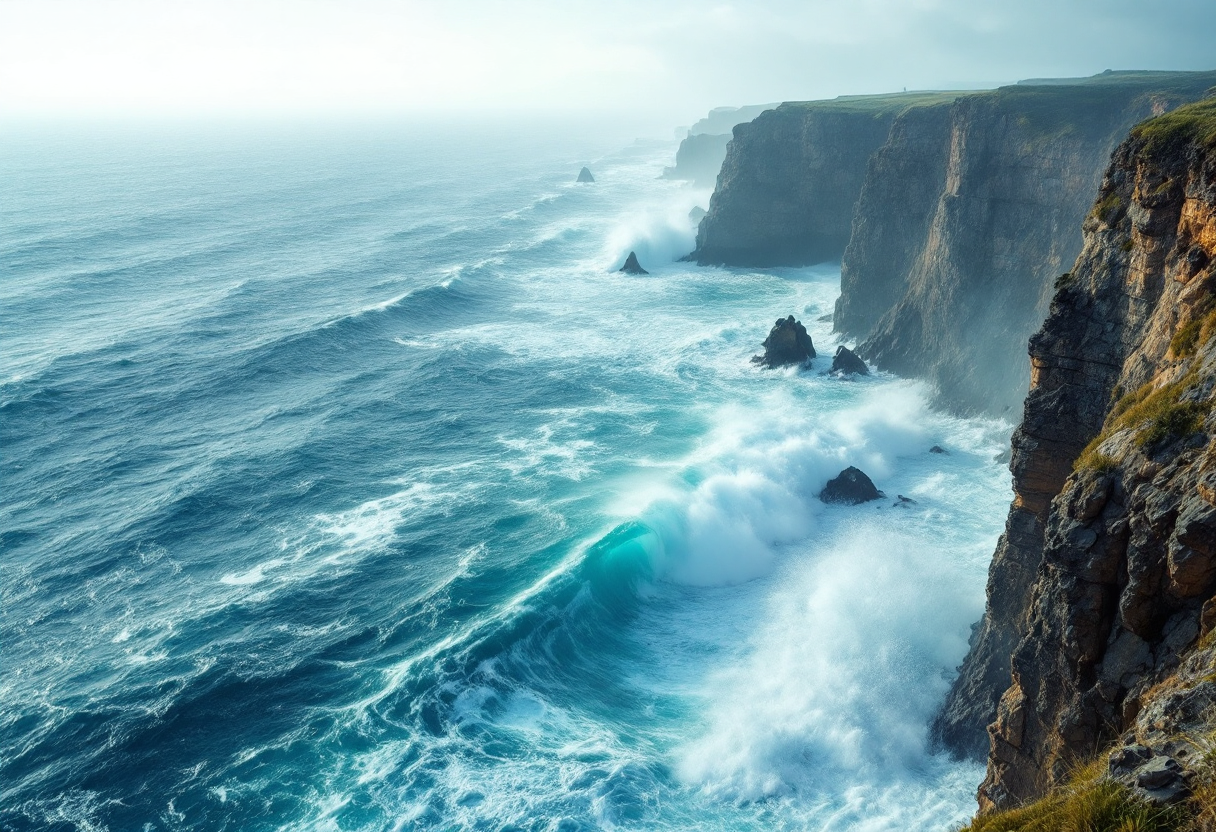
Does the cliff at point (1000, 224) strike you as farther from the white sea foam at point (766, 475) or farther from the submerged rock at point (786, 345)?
the submerged rock at point (786, 345)

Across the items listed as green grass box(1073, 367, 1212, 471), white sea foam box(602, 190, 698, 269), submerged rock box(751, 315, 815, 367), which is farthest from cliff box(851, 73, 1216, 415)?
white sea foam box(602, 190, 698, 269)

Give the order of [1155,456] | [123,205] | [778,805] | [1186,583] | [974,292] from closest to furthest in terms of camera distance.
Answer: [1186,583], [1155,456], [778,805], [974,292], [123,205]

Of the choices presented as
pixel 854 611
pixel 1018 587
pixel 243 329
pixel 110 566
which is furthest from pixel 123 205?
pixel 1018 587

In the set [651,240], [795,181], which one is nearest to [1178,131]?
[795,181]

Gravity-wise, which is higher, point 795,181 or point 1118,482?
point 795,181

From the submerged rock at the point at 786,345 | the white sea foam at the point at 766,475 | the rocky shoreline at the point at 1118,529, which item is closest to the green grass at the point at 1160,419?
the rocky shoreline at the point at 1118,529

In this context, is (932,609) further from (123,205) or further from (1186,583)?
(123,205)

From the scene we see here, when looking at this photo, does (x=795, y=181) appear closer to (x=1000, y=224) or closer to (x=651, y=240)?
(x=651, y=240)

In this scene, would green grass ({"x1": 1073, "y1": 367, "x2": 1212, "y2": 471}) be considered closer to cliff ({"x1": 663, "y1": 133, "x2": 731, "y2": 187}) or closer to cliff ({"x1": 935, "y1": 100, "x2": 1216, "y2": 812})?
cliff ({"x1": 935, "y1": 100, "x2": 1216, "y2": 812})
